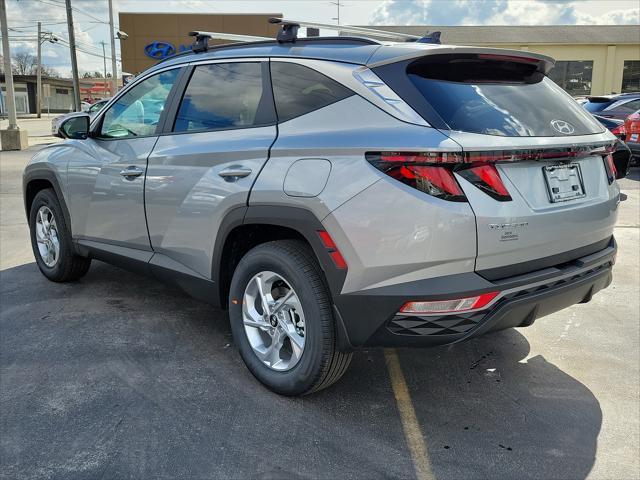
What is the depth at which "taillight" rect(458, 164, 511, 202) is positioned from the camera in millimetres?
2590

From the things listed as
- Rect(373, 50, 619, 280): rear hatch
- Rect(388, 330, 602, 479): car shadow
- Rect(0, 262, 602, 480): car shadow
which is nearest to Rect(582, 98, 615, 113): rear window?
Rect(0, 262, 602, 480): car shadow

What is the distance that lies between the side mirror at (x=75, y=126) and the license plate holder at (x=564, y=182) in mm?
3386

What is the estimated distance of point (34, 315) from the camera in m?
4.46

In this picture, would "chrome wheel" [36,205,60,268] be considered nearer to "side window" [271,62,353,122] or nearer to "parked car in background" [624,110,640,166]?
"side window" [271,62,353,122]

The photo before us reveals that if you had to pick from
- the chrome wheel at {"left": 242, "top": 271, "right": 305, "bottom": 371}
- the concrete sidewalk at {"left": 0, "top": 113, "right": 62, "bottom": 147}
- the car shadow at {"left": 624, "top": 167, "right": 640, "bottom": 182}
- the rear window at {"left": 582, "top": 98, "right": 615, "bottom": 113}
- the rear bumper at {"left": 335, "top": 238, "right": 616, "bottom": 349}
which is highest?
the rear window at {"left": 582, "top": 98, "right": 615, "bottom": 113}

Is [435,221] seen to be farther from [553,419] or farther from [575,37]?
[575,37]

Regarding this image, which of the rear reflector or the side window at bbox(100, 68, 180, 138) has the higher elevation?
the side window at bbox(100, 68, 180, 138)

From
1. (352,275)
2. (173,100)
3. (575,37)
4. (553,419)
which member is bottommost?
(553,419)

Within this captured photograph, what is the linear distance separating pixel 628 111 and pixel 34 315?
13.6 meters

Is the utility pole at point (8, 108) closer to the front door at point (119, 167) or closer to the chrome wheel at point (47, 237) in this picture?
the chrome wheel at point (47, 237)

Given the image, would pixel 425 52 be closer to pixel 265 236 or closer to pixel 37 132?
pixel 265 236

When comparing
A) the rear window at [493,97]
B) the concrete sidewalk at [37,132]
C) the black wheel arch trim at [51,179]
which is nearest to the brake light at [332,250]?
the rear window at [493,97]

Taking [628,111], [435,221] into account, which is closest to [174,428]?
[435,221]

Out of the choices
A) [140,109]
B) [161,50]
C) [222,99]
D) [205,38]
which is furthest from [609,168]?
[161,50]
